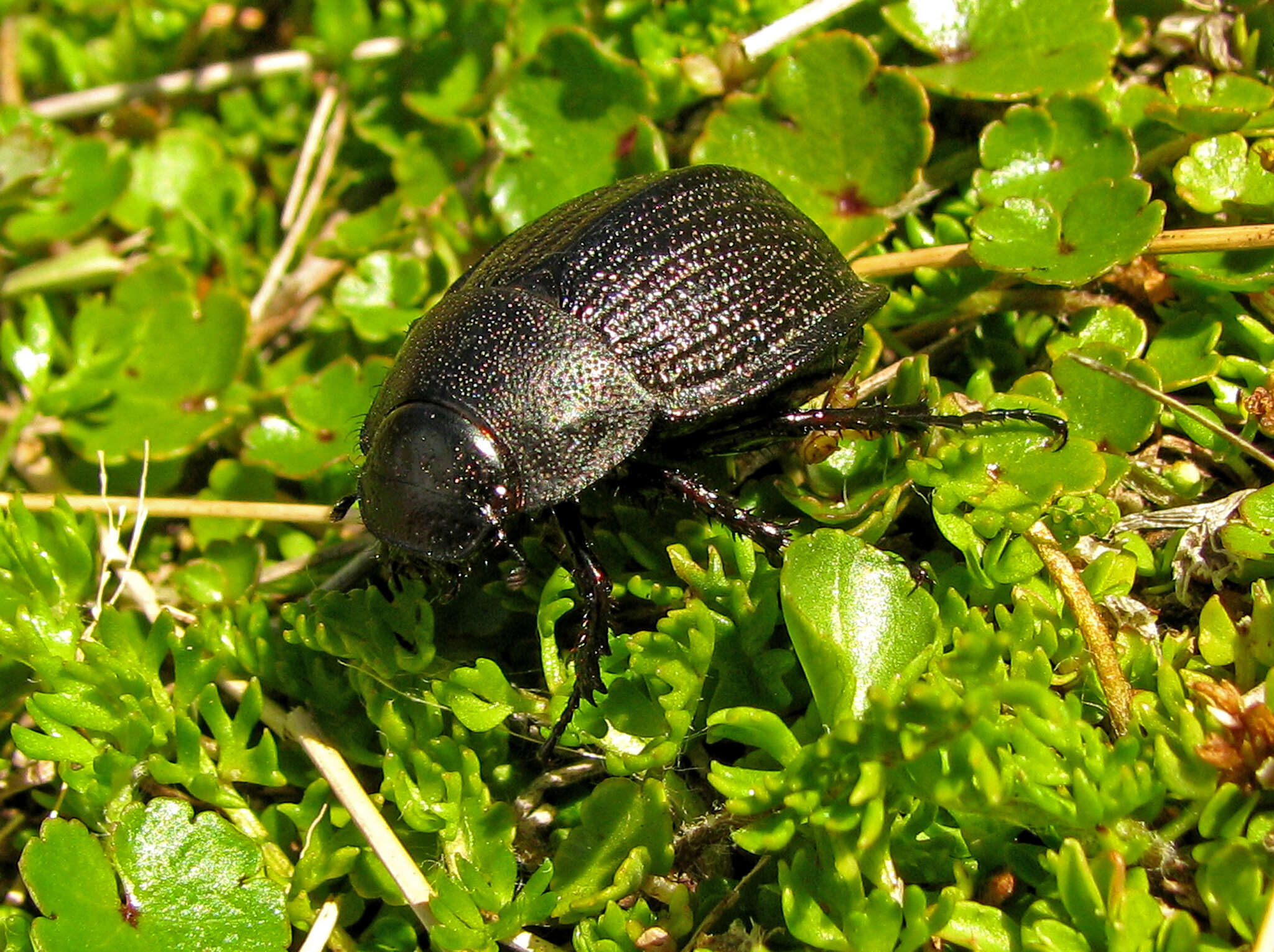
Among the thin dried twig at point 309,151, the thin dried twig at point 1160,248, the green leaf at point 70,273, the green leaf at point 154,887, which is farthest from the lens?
the thin dried twig at point 309,151

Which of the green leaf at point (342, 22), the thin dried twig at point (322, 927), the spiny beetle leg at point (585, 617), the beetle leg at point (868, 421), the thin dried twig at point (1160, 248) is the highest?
the green leaf at point (342, 22)

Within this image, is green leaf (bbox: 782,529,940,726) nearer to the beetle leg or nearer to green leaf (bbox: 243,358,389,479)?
the beetle leg

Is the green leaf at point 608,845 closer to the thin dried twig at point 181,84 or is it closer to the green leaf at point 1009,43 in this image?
the green leaf at point 1009,43

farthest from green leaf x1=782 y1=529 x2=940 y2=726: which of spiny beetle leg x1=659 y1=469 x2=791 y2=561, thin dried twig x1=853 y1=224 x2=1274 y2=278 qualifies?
thin dried twig x1=853 y1=224 x2=1274 y2=278

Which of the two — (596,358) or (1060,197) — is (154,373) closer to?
(596,358)

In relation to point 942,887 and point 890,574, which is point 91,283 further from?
point 942,887

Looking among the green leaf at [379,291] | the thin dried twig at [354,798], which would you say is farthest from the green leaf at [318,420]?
the thin dried twig at [354,798]

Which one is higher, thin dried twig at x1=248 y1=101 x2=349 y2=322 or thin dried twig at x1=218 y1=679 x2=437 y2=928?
thin dried twig at x1=248 y1=101 x2=349 y2=322
